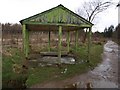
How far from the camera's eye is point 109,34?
3260 inches

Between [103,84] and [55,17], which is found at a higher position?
[55,17]

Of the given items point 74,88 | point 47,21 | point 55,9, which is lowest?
point 74,88

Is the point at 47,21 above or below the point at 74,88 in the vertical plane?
above

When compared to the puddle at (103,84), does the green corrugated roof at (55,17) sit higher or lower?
higher

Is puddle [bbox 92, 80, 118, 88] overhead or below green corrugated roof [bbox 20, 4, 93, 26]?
below

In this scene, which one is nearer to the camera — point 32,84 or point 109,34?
point 32,84

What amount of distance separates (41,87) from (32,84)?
1.62ft

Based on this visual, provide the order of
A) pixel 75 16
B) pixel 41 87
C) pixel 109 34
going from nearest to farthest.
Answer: pixel 41 87 → pixel 75 16 → pixel 109 34

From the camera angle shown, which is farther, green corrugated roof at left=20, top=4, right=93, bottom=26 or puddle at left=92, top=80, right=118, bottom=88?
green corrugated roof at left=20, top=4, right=93, bottom=26

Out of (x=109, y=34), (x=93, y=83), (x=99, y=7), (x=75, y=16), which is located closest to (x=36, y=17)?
(x=75, y=16)

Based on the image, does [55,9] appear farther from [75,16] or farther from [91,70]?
[91,70]

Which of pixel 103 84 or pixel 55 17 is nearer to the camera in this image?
pixel 103 84

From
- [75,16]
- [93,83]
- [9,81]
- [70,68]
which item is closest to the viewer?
[9,81]

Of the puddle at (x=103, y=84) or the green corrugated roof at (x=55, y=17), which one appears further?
the green corrugated roof at (x=55, y=17)
